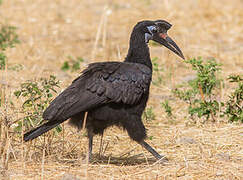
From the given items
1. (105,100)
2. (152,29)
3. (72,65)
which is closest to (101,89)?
(105,100)

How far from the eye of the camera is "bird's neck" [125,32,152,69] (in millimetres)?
5574

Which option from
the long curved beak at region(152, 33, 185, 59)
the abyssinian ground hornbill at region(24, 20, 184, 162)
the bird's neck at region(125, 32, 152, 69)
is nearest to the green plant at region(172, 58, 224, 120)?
the long curved beak at region(152, 33, 185, 59)

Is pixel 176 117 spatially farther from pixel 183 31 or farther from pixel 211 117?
pixel 183 31

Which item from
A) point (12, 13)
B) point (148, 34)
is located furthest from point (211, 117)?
point (12, 13)

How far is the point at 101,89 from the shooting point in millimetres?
5043

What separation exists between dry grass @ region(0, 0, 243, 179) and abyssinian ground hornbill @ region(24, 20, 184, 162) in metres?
0.32

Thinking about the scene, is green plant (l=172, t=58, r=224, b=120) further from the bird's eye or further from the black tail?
the black tail

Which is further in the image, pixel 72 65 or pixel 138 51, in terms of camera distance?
pixel 72 65

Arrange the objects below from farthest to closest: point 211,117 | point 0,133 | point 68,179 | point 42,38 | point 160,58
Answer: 1. point 42,38
2. point 160,58
3. point 211,117
4. point 0,133
5. point 68,179

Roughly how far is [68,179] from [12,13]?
881cm

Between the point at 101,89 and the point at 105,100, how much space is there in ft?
0.36

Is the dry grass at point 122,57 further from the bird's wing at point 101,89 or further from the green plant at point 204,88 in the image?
the bird's wing at point 101,89

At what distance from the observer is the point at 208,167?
15.8 ft

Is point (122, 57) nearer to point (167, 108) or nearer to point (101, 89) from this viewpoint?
point (167, 108)
